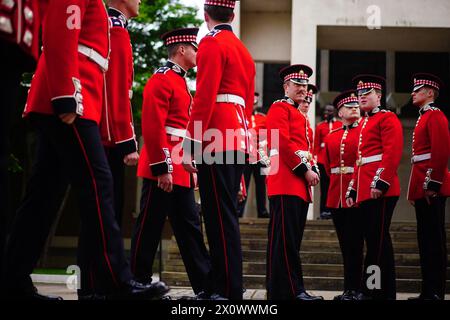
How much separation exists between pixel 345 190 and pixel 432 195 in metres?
0.93

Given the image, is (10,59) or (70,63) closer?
(10,59)

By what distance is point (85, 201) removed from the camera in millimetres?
3502

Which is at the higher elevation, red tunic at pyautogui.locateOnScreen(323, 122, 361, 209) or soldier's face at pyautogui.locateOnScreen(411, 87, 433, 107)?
soldier's face at pyautogui.locateOnScreen(411, 87, 433, 107)

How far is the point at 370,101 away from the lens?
6.67 metres

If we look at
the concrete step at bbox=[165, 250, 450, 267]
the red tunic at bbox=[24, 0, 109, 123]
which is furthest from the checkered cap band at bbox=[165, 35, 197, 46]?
the concrete step at bbox=[165, 250, 450, 267]

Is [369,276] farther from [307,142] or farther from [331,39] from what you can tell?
[331,39]

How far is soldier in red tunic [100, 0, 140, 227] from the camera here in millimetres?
4164

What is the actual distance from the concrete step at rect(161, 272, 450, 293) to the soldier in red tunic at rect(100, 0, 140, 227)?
4352 millimetres

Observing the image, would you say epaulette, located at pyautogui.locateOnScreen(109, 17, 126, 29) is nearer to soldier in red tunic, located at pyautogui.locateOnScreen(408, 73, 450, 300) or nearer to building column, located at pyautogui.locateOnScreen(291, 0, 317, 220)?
soldier in red tunic, located at pyautogui.locateOnScreen(408, 73, 450, 300)

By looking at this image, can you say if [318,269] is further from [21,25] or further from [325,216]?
[21,25]

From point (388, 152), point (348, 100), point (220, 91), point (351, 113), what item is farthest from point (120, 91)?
point (348, 100)

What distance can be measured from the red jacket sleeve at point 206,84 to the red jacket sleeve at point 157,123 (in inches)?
30.3

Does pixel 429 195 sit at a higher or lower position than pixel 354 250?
higher

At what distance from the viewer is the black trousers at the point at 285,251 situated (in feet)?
18.0
